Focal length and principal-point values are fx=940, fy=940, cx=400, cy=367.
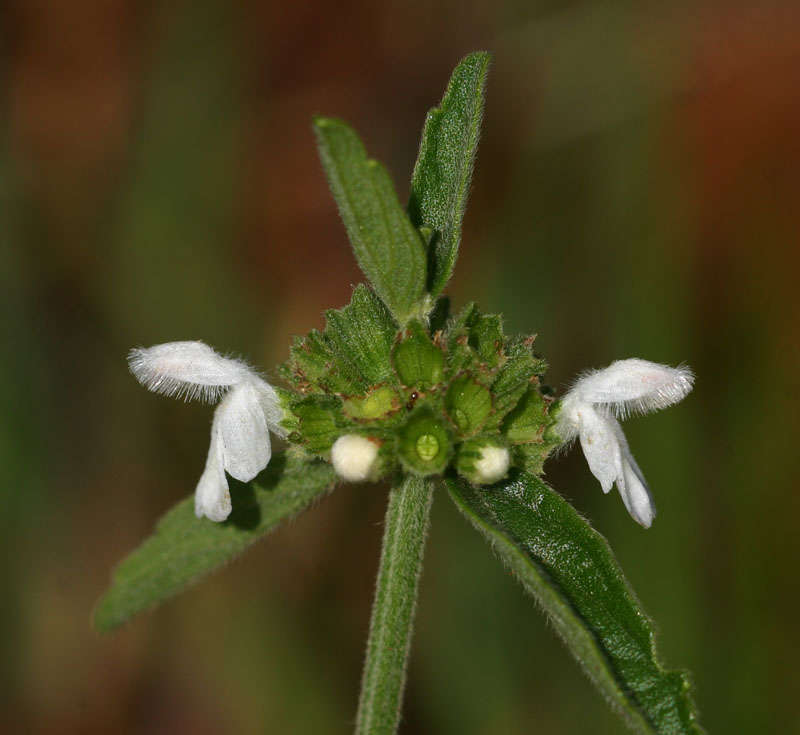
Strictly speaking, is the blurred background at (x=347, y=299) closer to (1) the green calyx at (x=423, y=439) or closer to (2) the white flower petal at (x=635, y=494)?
(2) the white flower petal at (x=635, y=494)

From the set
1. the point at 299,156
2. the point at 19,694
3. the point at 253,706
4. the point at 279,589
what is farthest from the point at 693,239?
the point at 19,694

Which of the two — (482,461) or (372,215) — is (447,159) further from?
(482,461)

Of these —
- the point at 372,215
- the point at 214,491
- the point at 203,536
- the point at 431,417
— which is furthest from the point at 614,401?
the point at 203,536

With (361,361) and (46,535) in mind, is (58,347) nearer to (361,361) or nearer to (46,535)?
(46,535)

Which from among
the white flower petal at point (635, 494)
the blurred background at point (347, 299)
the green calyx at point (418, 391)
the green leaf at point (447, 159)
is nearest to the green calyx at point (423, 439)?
the green calyx at point (418, 391)

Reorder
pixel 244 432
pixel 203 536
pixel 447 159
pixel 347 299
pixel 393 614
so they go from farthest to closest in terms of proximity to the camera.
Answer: pixel 347 299 < pixel 203 536 < pixel 447 159 < pixel 244 432 < pixel 393 614

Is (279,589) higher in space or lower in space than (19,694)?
higher
